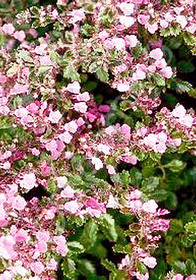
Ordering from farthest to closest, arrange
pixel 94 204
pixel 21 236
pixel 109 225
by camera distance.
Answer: pixel 109 225 → pixel 94 204 → pixel 21 236

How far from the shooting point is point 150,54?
1.58 metres

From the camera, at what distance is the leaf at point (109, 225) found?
1612mm

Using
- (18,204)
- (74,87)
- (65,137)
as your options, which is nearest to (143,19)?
(74,87)

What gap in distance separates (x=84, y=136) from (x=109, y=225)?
0.81 feet

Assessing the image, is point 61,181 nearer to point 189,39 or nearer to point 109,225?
point 109,225

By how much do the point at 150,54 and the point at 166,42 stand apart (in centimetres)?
28

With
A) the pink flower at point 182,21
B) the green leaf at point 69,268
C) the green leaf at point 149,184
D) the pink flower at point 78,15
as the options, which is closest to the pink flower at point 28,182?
the green leaf at point 69,268

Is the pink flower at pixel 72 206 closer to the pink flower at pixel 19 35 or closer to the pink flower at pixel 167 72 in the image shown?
the pink flower at pixel 167 72

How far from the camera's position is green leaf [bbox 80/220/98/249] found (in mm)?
1679

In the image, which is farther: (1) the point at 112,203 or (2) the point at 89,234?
(2) the point at 89,234

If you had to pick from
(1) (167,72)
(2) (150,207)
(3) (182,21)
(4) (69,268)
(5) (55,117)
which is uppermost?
(3) (182,21)

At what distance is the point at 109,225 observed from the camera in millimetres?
1640

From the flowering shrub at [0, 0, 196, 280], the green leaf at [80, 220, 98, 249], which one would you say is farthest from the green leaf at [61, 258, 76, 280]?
the green leaf at [80, 220, 98, 249]

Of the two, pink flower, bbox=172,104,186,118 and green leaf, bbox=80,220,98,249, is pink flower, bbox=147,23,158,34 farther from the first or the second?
green leaf, bbox=80,220,98,249
